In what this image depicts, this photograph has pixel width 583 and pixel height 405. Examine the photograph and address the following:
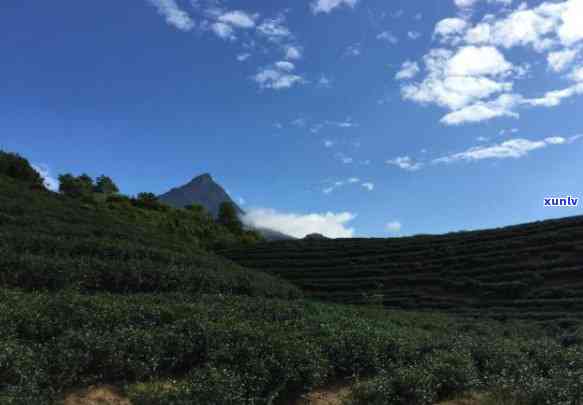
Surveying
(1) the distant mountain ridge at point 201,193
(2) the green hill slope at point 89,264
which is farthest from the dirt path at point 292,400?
(1) the distant mountain ridge at point 201,193

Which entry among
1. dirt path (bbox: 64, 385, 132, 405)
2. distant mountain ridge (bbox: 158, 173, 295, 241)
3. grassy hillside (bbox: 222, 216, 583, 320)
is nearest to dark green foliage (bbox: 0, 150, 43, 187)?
grassy hillside (bbox: 222, 216, 583, 320)

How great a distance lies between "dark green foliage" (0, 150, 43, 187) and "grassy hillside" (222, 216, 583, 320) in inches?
763

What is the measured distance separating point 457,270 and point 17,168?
38193mm

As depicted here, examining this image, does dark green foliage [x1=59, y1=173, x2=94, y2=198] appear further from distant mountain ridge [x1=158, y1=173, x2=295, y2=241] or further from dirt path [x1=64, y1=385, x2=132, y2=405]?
distant mountain ridge [x1=158, y1=173, x2=295, y2=241]

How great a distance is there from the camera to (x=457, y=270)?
30547 millimetres

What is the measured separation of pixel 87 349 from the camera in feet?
18.2

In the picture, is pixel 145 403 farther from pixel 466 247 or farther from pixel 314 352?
pixel 466 247

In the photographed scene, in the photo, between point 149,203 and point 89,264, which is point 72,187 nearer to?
point 149,203

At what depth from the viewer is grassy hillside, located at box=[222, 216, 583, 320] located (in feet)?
79.6

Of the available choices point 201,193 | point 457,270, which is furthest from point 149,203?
point 201,193

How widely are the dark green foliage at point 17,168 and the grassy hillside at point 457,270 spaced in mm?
19386

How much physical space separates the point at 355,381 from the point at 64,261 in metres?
8.62

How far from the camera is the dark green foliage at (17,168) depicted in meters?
42.9

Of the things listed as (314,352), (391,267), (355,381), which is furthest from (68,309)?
(391,267)
